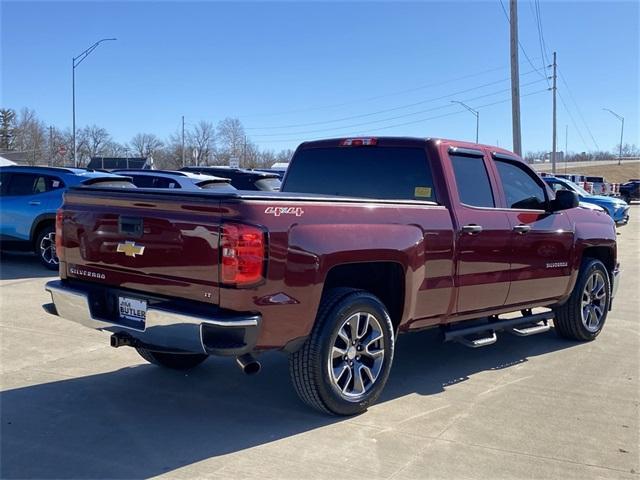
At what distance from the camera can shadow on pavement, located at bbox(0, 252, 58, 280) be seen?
10.3 metres

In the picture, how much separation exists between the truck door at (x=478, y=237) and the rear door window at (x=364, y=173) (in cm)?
31

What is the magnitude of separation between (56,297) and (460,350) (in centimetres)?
399

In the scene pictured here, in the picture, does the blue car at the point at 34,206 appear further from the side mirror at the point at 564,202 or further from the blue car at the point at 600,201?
the blue car at the point at 600,201

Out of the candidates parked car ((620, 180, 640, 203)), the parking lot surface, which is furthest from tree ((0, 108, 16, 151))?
the parking lot surface

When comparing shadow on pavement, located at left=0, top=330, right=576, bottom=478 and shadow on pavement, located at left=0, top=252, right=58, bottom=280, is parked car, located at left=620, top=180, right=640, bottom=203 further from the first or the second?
shadow on pavement, located at left=0, top=330, right=576, bottom=478

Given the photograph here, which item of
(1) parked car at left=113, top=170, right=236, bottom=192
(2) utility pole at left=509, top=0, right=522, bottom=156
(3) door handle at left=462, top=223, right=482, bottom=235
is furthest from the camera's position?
(2) utility pole at left=509, top=0, right=522, bottom=156

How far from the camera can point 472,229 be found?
521cm

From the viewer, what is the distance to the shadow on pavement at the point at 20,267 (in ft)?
33.9

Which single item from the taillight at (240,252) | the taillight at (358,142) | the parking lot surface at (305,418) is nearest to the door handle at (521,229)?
the parking lot surface at (305,418)

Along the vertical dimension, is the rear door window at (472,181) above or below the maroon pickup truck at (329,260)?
above

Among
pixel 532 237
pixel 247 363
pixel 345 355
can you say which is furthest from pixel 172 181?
pixel 247 363

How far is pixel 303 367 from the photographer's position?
4.21 meters

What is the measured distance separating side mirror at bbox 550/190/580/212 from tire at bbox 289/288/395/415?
8.27ft

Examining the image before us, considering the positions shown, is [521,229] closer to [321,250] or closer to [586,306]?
[586,306]
